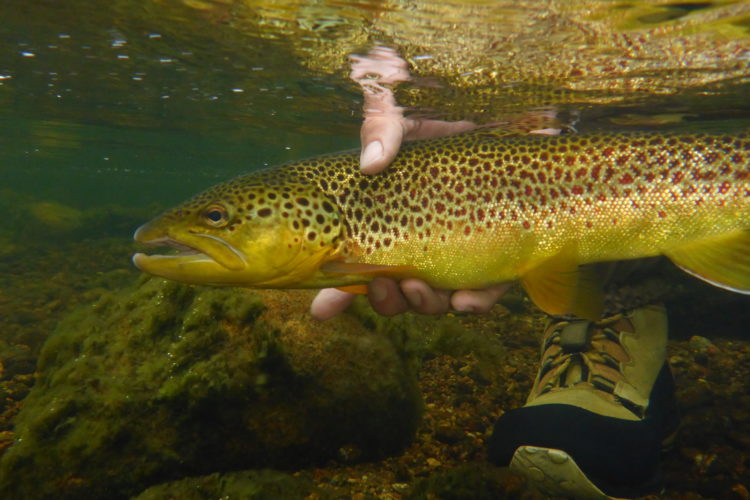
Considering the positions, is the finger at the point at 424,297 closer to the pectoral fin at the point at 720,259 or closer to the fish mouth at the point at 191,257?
the fish mouth at the point at 191,257

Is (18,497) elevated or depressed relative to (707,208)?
depressed

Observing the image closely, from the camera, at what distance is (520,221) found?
302 cm

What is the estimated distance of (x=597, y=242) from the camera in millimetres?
3031

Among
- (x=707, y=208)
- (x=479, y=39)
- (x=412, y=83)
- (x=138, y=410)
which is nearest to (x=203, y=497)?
(x=138, y=410)

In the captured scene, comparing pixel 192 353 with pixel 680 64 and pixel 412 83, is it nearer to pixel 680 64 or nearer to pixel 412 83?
pixel 412 83

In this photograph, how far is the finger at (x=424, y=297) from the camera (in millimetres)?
3164

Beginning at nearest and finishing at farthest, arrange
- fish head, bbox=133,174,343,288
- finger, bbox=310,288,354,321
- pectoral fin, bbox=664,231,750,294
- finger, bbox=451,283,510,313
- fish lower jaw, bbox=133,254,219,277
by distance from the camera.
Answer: fish lower jaw, bbox=133,254,219,277, fish head, bbox=133,174,343,288, pectoral fin, bbox=664,231,750,294, finger, bbox=451,283,510,313, finger, bbox=310,288,354,321

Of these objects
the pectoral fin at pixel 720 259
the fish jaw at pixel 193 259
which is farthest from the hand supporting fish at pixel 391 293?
the pectoral fin at pixel 720 259

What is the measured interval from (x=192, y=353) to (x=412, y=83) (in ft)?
21.2

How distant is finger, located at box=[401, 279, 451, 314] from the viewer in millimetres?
3164

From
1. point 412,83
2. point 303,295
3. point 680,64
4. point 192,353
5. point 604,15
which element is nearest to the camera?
point 192,353

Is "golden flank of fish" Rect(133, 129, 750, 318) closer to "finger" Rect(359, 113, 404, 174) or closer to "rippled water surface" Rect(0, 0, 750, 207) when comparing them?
"finger" Rect(359, 113, 404, 174)

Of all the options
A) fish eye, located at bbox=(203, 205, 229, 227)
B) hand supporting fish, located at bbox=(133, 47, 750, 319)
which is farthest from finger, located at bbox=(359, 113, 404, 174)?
fish eye, located at bbox=(203, 205, 229, 227)

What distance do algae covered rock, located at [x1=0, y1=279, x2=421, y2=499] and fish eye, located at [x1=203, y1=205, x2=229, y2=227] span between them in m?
1.45
